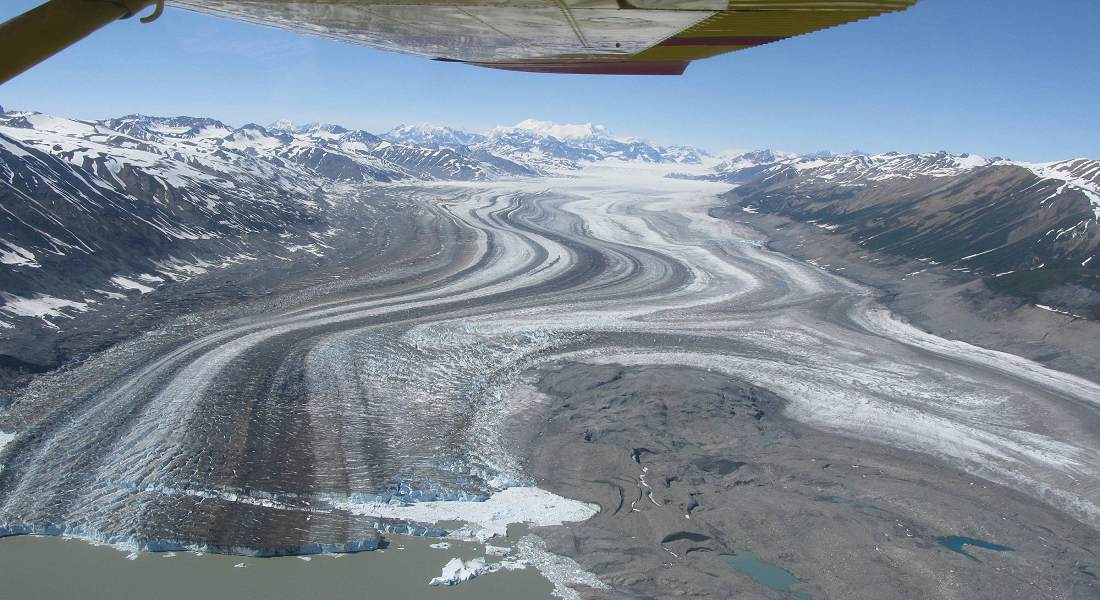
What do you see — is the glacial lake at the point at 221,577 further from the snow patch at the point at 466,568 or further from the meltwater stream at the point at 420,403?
the meltwater stream at the point at 420,403

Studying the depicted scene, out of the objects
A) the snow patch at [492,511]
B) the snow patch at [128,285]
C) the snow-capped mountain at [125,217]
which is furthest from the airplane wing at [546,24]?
the snow patch at [128,285]

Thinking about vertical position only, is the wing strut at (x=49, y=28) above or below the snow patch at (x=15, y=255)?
above

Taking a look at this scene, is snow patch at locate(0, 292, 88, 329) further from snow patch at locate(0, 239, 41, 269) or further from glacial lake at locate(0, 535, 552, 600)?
glacial lake at locate(0, 535, 552, 600)

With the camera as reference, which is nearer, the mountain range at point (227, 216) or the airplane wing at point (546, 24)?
the airplane wing at point (546, 24)

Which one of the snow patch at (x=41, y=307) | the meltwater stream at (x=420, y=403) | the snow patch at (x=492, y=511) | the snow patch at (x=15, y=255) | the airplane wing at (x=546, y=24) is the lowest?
the snow patch at (x=492, y=511)

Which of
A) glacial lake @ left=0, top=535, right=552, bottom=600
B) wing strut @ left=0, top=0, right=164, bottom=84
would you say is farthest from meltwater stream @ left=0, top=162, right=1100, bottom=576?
wing strut @ left=0, top=0, right=164, bottom=84


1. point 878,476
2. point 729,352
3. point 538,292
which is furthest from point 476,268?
point 878,476

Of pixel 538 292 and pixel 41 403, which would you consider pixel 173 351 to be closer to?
pixel 41 403
